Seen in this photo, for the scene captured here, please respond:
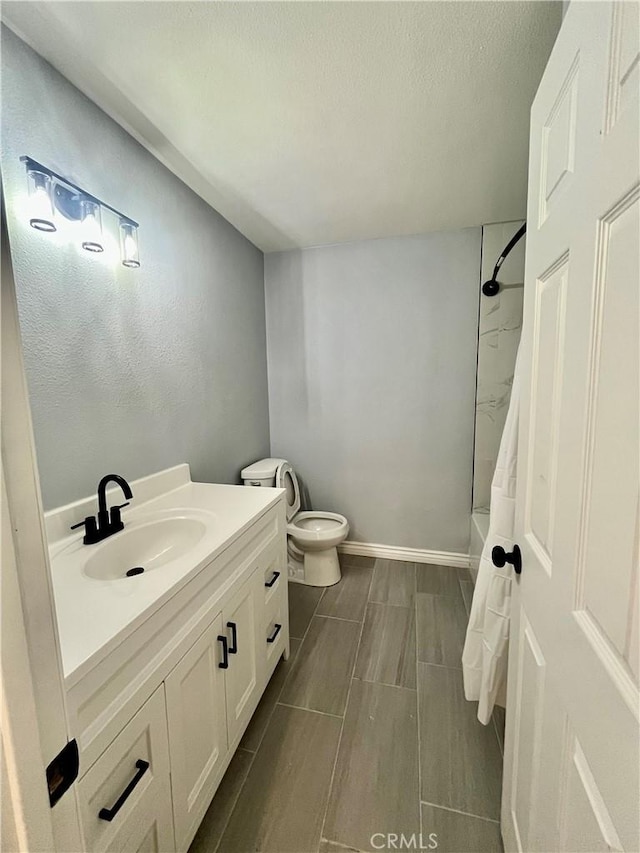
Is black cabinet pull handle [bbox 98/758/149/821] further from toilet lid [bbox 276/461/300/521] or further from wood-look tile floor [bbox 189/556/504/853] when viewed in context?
toilet lid [bbox 276/461/300/521]

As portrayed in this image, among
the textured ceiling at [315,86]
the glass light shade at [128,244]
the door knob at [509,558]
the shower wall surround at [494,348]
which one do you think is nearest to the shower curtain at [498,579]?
the door knob at [509,558]

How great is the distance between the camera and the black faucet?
1.14 metres

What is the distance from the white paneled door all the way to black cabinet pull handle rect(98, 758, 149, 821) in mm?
846

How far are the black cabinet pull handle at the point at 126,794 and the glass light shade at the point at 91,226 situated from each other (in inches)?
58.9

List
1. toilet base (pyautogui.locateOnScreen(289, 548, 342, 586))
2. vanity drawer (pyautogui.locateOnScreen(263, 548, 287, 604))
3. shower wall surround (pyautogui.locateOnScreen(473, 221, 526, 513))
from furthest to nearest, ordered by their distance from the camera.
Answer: toilet base (pyautogui.locateOnScreen(289, 548, 342, 586)), shower wall surround (pyautogui.locateOnScreen(473, 221, 526, 513)), vanity drawer (pyautogui.locateOnScreen(263, 548, 287, 604))

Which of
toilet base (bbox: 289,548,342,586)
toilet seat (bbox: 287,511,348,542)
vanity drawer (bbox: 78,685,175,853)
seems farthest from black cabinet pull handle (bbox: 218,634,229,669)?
toilet base (bbox: 289,548,342,586)

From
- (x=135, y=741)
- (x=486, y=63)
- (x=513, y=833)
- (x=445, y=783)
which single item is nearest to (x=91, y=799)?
(x=135, y=741)

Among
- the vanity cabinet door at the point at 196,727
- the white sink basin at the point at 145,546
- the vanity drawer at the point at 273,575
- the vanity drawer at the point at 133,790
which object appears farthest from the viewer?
the vanity drawer at the point at 273,575

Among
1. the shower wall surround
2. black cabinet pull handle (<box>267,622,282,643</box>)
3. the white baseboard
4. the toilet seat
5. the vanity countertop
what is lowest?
the white baseboard

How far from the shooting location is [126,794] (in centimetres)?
73

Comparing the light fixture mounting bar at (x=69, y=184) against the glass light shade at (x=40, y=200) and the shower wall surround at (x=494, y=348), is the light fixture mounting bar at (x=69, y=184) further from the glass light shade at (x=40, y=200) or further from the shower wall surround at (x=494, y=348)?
the shower wall surround at (x=494, y=348)

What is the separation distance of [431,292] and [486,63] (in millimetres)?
1273

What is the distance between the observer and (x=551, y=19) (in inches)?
38.3

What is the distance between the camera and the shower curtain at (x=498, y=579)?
108 cm
